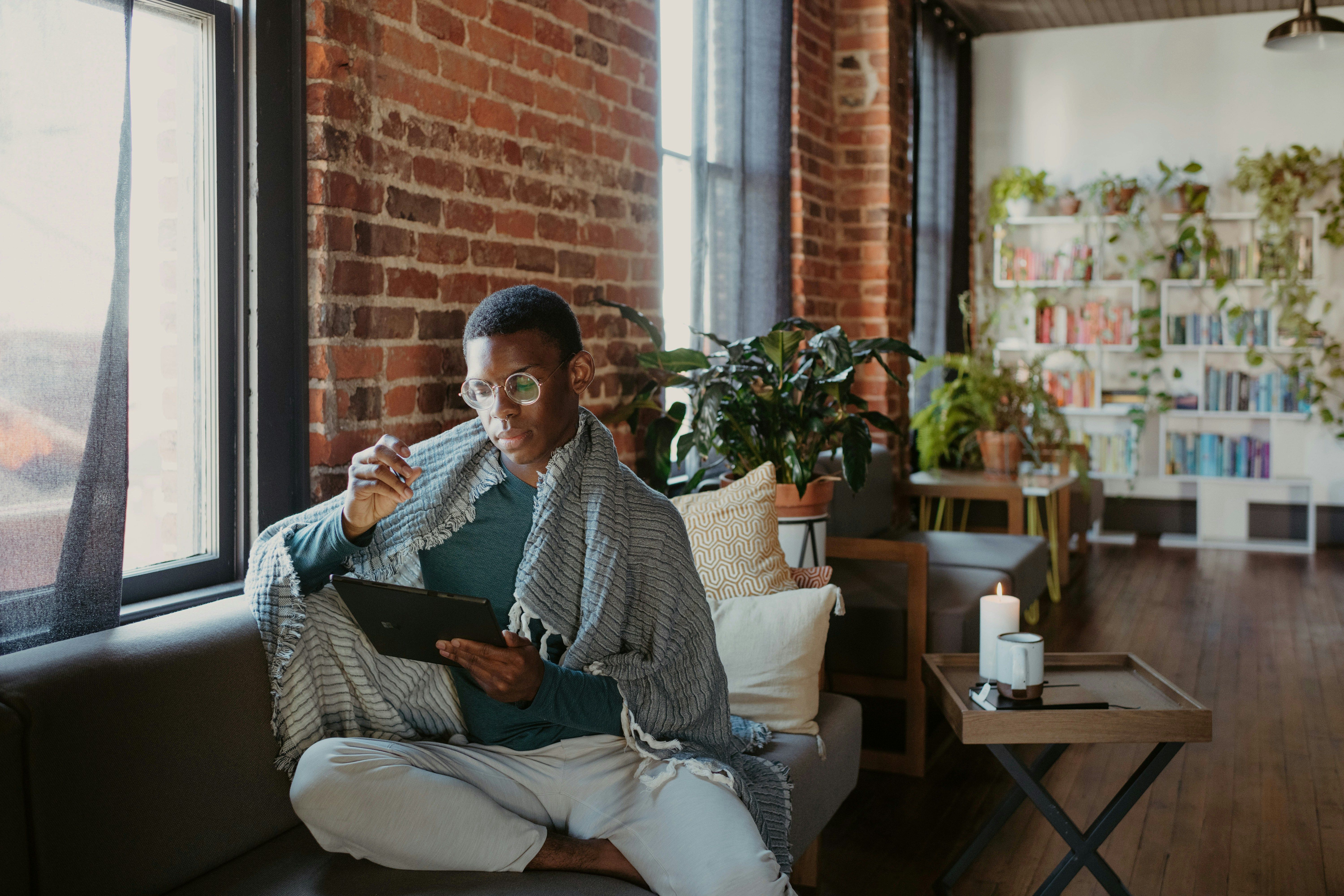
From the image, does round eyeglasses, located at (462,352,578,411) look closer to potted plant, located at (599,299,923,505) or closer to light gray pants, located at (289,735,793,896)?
light gray pants, located at (289,735,793,896)

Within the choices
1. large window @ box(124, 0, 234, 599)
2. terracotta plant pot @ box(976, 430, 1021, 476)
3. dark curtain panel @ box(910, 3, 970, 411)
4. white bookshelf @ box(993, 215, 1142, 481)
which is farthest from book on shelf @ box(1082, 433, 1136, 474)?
large window @ box(124, 0, 234, 599)

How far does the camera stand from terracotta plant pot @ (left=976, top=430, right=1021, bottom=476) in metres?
5.27

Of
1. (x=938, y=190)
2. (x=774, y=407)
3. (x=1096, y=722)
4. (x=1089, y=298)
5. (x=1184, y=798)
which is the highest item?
(x=938, y=190)

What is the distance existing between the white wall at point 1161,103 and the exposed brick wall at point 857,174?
2.34 metres

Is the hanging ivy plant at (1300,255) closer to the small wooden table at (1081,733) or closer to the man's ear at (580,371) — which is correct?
the small wooden table at (1081,733)

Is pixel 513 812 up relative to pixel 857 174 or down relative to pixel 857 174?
down

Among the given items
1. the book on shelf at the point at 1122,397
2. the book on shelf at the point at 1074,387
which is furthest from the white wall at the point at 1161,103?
the book on shelf at the point at 1074,387

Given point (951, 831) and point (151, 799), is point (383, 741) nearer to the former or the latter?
point (151, 799)

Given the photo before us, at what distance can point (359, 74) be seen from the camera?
2.34m

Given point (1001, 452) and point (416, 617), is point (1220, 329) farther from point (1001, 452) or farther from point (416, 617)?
point (416, 617)

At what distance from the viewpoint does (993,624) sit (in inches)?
88.9

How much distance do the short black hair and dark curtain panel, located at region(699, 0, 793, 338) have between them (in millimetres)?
1971

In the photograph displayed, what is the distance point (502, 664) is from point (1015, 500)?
3.61 m

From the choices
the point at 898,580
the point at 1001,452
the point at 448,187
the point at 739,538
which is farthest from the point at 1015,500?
the point at 448,187
